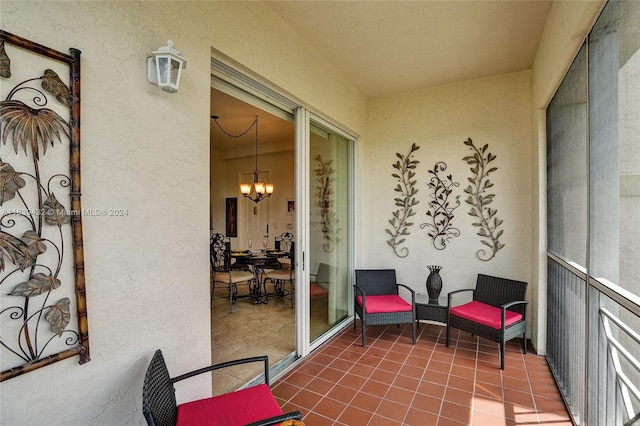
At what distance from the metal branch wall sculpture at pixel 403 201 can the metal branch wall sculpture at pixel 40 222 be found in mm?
3500

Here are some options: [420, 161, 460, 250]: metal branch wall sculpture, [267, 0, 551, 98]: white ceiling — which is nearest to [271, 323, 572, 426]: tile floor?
[420, 161, 460, 250]: metal branch wall sculpture

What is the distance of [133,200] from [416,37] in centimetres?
277

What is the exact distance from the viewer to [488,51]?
309 centimetres

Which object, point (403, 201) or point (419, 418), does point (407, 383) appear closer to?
point (419, 418)

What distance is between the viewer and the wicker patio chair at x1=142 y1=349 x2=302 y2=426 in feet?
4.22

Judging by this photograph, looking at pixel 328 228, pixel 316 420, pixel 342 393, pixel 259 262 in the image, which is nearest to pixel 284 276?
pixel 259 262

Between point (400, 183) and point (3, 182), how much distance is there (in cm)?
377

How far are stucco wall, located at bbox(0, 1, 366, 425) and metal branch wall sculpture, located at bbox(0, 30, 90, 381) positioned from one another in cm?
5

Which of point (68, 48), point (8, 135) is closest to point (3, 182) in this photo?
point (8, 135)

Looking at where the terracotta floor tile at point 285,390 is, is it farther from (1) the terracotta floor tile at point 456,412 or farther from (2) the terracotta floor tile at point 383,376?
(1) the terracotta floor tile at point 456,412

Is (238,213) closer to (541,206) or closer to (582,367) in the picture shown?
(541,206)

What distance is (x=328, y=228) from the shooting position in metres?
3.65

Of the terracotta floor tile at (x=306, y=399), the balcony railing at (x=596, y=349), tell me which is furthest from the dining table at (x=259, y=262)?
the balcony railing at (x=596, y=349)

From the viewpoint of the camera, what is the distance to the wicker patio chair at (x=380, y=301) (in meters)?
3.29
